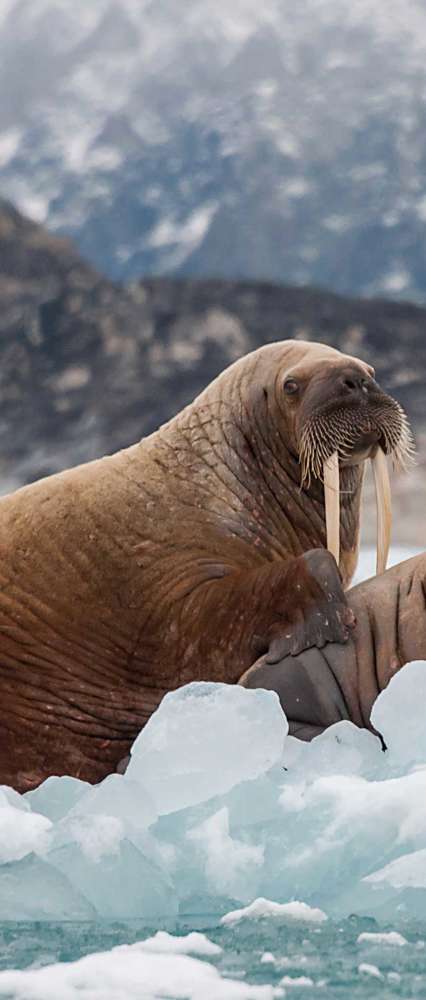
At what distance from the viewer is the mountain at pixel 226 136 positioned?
23.1 meters

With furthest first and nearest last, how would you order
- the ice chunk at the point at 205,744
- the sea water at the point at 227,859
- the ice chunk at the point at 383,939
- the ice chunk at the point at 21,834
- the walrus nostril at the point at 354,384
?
the walrus nostril at the point at 354,384, the ice chunk at the point at 205,744, the ice chunk at the point at 21,834, the ice chunk at the point at 383,939, the sea water at the point at 227,859

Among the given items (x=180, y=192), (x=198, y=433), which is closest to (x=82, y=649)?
(x=198, y=433)

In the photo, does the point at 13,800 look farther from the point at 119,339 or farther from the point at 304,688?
the point at 119,339

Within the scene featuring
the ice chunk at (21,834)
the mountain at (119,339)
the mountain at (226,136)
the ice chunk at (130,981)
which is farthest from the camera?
the mountain at (226,136)

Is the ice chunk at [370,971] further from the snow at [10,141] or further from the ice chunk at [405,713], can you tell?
the snow at [10,141]

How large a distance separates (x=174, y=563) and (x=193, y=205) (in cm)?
1864

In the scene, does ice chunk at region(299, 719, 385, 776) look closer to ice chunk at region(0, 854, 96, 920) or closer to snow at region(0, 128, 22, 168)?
ice chunk at region(0, 854, 96, 920)

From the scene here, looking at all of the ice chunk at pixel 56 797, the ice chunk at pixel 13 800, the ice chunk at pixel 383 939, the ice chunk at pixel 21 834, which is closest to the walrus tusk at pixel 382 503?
the ice chunk at pixel 56 797

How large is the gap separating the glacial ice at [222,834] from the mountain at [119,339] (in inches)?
586

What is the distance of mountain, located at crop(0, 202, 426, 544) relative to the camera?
19.8 meters

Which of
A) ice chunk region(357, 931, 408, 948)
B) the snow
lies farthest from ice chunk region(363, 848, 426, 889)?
the snow

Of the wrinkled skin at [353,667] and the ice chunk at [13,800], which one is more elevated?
the wrinkled skin at [353,667]

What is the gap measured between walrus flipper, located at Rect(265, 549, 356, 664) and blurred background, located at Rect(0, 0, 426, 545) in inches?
419

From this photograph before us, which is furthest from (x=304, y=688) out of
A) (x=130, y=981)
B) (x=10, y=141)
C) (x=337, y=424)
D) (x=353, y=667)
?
(x=10, y=141)
